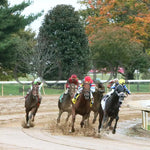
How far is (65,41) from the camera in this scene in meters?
26.0

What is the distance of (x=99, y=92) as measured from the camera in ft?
45.7

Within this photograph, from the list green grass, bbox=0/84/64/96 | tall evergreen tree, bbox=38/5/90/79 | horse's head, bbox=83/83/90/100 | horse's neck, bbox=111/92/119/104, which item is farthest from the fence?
horse's head, bbox=83/83/90/100

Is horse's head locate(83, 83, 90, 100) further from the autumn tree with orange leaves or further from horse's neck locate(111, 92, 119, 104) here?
the autumn tree with orange leaves

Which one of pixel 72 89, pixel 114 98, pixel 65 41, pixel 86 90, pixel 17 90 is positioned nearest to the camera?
pixel 86 90

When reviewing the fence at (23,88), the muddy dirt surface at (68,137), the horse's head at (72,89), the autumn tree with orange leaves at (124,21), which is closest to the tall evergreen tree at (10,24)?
the fence at (23,88)

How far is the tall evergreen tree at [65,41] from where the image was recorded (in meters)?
26.0

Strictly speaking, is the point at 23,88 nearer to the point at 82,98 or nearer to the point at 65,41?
the point at 65,41

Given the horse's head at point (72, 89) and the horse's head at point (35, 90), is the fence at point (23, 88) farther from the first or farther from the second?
the horse's head at point (35, 90)

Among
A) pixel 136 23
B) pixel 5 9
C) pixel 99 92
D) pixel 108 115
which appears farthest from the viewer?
pixel 136 23

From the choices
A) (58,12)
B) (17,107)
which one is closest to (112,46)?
(58,12)

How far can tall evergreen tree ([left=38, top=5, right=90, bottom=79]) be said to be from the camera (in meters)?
26.0

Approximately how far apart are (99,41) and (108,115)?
66.1ft

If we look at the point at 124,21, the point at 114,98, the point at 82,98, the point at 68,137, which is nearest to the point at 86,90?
the point at 82,98

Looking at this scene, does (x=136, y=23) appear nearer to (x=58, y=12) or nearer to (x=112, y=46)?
(x=112, y=46)
